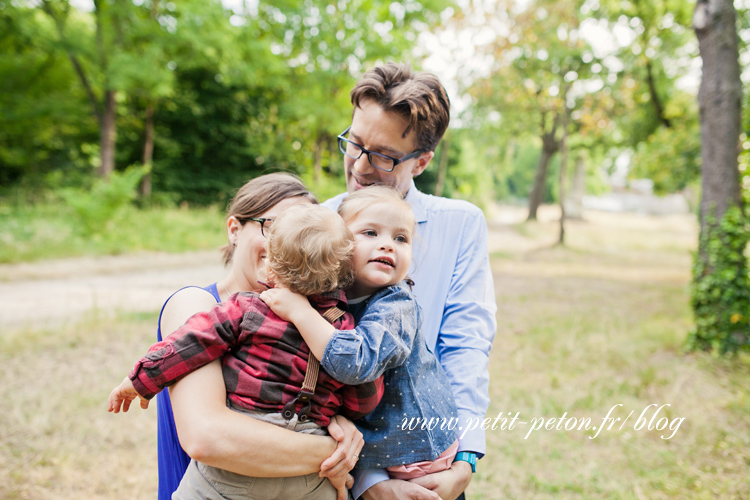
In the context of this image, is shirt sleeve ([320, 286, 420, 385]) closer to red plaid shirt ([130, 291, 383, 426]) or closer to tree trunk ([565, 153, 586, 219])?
red plaid shirt ([130, 291, 383, 426])

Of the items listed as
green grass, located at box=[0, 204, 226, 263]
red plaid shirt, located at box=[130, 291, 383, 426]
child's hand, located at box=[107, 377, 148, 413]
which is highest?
red plaid shirt, located at box=[130, 291, 383, 426]

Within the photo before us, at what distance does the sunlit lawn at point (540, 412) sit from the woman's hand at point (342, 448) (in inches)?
102

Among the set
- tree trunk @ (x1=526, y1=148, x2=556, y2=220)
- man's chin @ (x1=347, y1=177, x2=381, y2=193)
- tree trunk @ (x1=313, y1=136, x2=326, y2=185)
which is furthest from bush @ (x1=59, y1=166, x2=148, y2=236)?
tree trunk @ (x1=526, y1=148, x2=556, y2=220)

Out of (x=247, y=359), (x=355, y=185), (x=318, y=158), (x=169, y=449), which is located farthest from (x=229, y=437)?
(x=318, y=158)

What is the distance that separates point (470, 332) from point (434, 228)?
0.46 metres

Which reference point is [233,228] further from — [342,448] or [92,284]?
[92,284]

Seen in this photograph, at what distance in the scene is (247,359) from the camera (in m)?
1.45

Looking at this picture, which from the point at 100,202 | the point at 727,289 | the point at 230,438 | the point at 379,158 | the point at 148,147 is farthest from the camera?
the point at 148,147

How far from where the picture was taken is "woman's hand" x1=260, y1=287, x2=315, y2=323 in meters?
1.44

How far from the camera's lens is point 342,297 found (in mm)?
1554

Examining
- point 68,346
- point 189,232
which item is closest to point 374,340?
point 68,346

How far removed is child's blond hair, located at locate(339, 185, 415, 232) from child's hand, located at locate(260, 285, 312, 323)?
0.35 m

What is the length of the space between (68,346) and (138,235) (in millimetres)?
6840

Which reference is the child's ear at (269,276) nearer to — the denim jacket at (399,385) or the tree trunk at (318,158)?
the denim jacket at (399,385)
